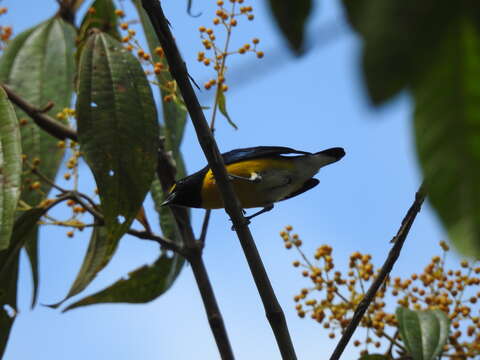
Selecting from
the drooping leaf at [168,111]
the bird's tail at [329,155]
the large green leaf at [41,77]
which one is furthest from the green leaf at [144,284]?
the bird's tail at [329,155]

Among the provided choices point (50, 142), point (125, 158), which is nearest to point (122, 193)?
point (125, 158)

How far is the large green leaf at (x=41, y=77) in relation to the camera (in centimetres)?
306

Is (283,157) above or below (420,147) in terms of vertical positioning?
above

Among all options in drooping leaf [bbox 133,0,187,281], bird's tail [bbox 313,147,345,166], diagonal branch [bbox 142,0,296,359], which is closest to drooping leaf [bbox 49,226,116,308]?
drooping leaf [bbox 133,0,187,281]

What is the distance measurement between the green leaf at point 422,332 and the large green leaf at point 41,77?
167 centimetres

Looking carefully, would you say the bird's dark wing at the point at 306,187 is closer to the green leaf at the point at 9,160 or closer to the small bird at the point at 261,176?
the small bird at the point at 261,176

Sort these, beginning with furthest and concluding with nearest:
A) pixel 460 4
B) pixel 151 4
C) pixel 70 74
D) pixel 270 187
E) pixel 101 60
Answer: pixel 270 187
pixel 70 74
pixel 101 60
pixel 151 4
pixel 460 4

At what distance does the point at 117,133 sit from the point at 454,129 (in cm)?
204

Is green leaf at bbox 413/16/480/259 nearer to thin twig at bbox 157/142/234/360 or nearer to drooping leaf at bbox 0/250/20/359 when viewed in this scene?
thin twig at bbox 157/142/234/360

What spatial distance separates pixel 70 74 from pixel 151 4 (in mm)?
2177

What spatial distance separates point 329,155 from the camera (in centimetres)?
418

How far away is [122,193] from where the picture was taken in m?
2.22

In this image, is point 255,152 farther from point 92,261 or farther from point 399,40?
point 399,40

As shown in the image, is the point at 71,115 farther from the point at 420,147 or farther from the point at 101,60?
the point at 420,147
